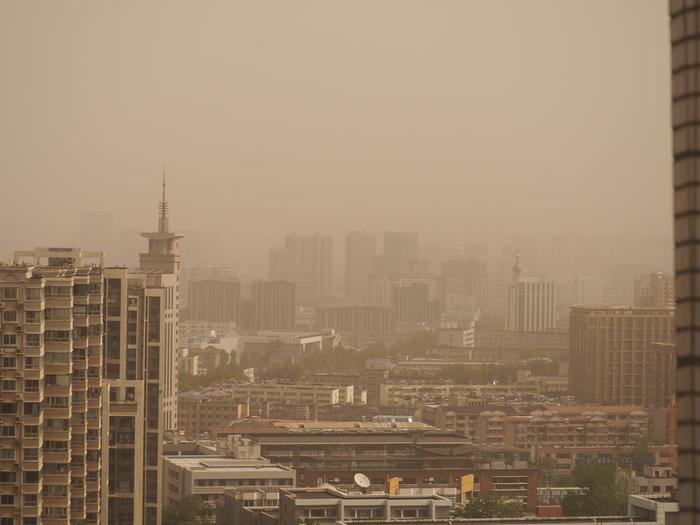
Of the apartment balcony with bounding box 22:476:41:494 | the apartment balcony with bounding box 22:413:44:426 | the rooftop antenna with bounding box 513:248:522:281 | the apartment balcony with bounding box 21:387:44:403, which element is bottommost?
the apartment balcony with bounding box 22:476:41:494

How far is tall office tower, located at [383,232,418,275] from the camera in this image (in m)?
41.0

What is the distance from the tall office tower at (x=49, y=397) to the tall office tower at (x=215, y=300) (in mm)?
32480

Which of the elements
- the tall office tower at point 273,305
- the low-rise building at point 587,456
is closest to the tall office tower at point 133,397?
the low-rise building at point 587,456

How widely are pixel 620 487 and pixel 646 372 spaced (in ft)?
35.3

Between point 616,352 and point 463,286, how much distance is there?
18389mm

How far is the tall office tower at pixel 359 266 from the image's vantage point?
4278cm

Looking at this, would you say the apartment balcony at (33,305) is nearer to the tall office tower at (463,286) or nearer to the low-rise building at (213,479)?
the low-rise building at (213,479)

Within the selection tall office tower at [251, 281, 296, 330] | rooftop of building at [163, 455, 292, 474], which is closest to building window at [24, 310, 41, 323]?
rooftop of building at [163, 455, 292, 474]

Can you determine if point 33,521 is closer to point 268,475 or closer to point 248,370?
point 268,475

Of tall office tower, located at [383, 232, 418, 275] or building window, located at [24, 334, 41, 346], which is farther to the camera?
tall office tower, located at [383, 232, 418, 275]

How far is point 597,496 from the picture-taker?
1365cm

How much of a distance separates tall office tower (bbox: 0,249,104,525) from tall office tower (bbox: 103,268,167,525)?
77 centimetres

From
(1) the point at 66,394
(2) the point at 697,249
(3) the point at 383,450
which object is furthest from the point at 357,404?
(2) the point at 697,249

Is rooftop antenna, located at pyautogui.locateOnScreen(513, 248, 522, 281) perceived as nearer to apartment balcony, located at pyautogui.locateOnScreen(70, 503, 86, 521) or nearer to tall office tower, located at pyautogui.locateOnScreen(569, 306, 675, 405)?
tall office tower, located at pyautogui.locateOnScreen(569, 306, 675, 405)
